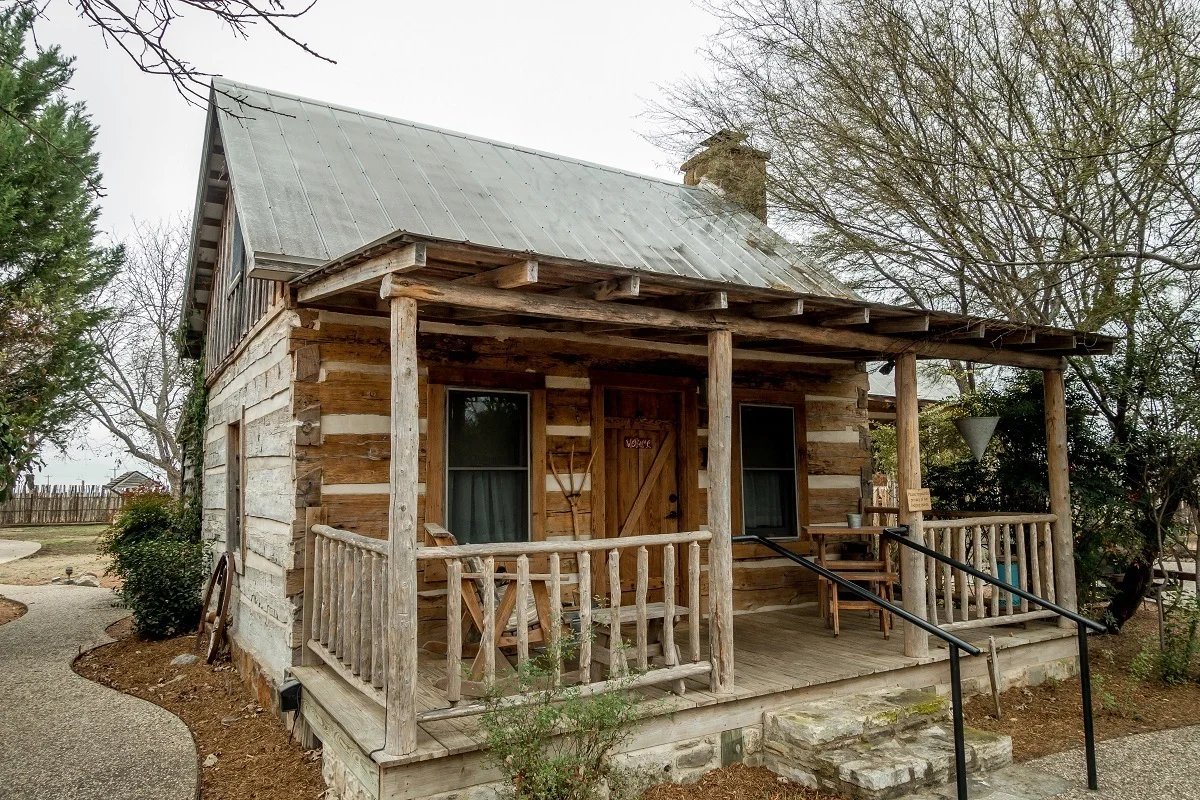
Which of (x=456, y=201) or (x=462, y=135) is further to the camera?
(x=462, y=135)

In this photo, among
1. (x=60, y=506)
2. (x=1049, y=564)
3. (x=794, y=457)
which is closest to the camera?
(x=1049, y=564)

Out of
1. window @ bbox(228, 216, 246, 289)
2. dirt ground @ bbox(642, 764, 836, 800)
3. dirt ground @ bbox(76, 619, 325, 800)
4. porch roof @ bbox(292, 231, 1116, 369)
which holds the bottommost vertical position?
dirt ground @ bbox(76, 619, 325, 800)

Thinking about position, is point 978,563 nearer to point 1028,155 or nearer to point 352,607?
point 1028,155

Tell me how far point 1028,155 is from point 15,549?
2193 centimetres

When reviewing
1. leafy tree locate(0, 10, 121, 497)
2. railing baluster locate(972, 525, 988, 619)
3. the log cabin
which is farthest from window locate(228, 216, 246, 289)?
railing baluster locate(972, 525, 988, 619)

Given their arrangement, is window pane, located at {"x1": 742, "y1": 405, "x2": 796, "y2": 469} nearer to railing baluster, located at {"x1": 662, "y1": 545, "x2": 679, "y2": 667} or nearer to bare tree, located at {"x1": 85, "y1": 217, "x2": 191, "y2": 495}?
railing baluster, located at {"x1": 662, "y1": 545, "x2": 679, "y2": 667}

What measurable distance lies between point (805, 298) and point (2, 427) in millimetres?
7697

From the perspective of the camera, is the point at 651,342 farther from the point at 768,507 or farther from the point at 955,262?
the point at 955,262

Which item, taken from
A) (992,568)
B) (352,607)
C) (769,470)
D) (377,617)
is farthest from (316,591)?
(992,568)

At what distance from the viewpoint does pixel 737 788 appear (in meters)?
4.67

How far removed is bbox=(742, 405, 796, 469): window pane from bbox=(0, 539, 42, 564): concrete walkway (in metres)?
16.6

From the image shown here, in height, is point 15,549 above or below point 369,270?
below

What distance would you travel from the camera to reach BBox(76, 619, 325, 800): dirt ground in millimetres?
4992

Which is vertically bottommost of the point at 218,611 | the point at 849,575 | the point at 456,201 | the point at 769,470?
the point at 218,611
